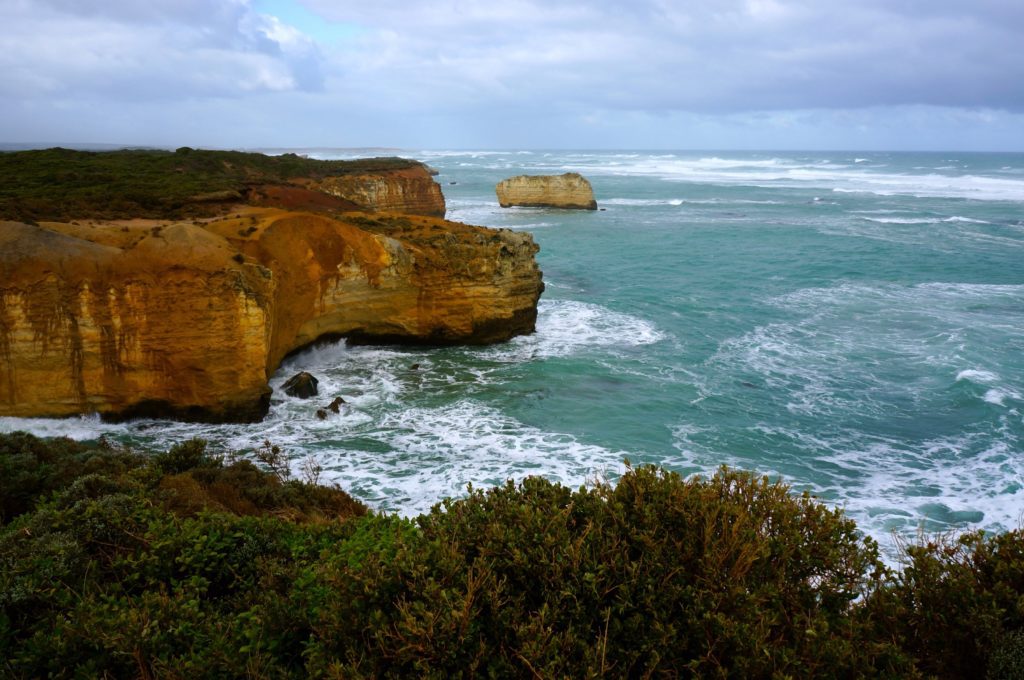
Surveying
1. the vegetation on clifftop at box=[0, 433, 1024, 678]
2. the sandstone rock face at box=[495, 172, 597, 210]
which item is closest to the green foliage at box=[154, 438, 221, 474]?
the vegetation on clifftop at box=[0, 433, 1024, 678]

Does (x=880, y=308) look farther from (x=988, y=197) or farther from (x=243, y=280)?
(x=988, y=197)

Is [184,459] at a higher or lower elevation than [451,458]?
higher

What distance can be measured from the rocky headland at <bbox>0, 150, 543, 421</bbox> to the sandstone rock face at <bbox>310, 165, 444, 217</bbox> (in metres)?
13.5

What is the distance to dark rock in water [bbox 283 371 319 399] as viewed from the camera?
16641 millimetres

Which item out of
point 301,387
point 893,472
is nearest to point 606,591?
point 893,472

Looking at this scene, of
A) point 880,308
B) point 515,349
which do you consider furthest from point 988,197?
point 515,349

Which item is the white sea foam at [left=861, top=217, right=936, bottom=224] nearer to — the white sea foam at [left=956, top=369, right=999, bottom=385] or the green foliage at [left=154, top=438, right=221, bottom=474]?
the white sea foam at [left=956, top=369, right=999, bottom=385]

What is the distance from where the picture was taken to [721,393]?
17.4 meters

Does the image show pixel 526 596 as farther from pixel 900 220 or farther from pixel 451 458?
pixel 900 220

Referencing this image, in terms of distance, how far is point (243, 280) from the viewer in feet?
48.0

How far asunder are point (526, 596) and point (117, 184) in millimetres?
23824

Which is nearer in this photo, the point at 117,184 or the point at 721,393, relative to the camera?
the point at 721,393

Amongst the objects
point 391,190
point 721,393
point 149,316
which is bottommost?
point 721,393

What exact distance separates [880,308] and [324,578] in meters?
26.5
